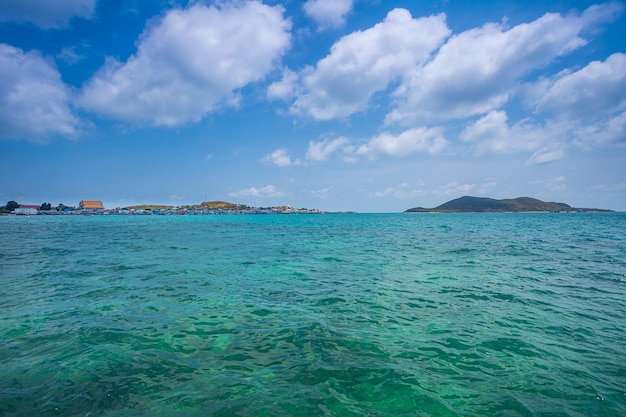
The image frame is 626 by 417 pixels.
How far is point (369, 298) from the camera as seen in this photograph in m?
13.5

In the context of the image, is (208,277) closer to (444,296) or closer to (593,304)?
(444,296)

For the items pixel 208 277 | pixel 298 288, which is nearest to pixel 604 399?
pixel 298 288

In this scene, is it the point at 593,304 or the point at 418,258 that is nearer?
the point at 593,304

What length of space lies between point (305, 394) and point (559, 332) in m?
8.96

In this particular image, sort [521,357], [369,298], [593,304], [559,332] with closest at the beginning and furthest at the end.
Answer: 1. [521,357]
2. [559,332]
3. [593,304]
4. [369,298]

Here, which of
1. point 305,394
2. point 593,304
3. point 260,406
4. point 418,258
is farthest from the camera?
point 418,258

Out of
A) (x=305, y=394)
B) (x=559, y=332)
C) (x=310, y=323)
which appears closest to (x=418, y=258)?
(x=559, y=332)

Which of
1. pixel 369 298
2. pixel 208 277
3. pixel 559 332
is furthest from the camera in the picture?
pixel 208 277

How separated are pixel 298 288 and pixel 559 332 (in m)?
10.5

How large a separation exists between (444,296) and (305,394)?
993 cm

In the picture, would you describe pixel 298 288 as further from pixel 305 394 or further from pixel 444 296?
pixel 305 394

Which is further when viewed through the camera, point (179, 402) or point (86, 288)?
point (86, 288)

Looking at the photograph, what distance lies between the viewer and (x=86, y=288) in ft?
49.7

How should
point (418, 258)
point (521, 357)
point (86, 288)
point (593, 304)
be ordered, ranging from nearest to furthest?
1. point (521, 357)
2. point (593, 304)
3. point (86, 288)
4. point (418, 258)
